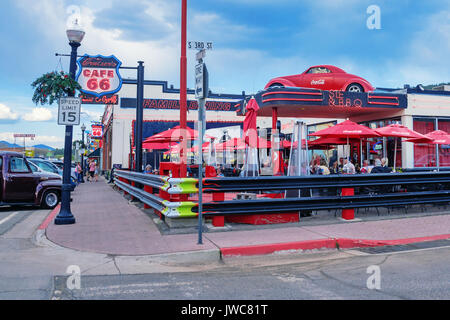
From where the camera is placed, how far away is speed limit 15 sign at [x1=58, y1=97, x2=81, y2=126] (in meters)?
8.79

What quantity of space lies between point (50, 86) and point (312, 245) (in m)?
6.56

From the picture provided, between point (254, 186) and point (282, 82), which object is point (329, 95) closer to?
point (282, 82)

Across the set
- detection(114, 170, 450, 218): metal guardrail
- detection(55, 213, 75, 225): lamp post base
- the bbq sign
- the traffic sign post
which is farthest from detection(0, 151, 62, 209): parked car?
the traffic sign post

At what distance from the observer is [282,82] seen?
1697 cm

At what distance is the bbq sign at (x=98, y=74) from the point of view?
1261 centimetres

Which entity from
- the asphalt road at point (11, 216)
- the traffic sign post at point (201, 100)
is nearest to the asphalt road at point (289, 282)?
the traffic sign post at point (201, 100)

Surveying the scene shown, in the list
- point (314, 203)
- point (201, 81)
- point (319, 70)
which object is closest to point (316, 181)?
point (314, 203)

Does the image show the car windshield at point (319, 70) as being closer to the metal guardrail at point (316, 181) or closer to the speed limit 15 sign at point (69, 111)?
the metal guardrail at point (316, 181)

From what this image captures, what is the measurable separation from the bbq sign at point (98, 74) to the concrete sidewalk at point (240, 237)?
525 cm

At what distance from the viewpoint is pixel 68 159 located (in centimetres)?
895

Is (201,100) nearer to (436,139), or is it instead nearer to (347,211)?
(347,211)

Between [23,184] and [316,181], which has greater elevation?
[316,181]

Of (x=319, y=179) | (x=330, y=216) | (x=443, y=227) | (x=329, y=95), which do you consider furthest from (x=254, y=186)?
(x=329, y=95)
